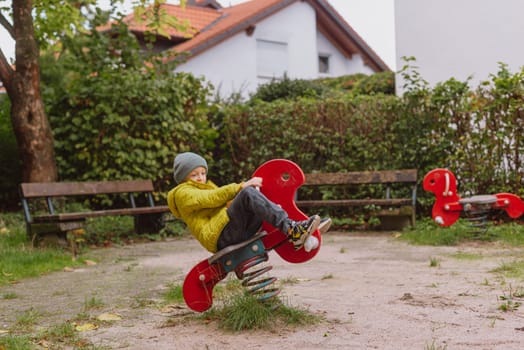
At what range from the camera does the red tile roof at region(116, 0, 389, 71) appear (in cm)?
2533

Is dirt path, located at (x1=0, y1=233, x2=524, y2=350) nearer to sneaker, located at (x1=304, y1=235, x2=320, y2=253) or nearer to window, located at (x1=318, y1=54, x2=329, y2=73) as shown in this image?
sneaker, located at (x1=304, y1=235, x2=320, y2=253)

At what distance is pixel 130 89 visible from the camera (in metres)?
11.3

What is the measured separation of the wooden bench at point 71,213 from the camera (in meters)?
8.68

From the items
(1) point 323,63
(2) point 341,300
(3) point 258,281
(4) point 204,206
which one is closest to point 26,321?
(4) point 204,206

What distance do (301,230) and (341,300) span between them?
3.65ft

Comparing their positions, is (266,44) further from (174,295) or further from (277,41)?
(174,295)

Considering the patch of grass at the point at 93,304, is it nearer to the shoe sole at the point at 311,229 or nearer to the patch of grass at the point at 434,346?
the shoe sole at the point at 311,229

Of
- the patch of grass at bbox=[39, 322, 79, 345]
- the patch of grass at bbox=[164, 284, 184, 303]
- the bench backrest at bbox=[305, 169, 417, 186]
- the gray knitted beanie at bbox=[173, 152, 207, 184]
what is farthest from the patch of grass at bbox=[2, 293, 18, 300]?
the bench backrest at bbox=[305, 169, 417, 186]

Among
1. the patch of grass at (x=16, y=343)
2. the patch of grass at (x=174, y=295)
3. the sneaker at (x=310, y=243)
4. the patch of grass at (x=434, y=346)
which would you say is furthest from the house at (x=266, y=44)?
the patch of grass at (x=434, y=346)

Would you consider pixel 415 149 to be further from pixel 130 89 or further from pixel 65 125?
pixel 65 125

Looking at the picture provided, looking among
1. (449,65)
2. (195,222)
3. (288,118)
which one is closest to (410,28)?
(449,65)

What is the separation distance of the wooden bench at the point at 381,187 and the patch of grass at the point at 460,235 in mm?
620

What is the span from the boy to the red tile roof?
2021 centimetres

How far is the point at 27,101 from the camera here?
980 centimetres
